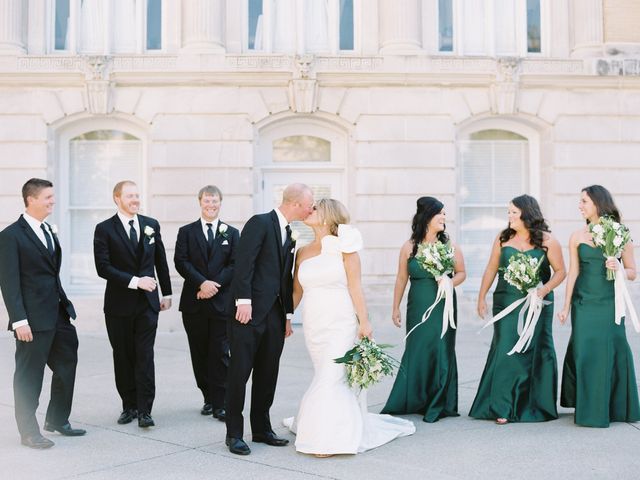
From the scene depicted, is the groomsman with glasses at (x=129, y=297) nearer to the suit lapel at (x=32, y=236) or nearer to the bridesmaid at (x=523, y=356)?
the suit lapel at (x=32, y=236)

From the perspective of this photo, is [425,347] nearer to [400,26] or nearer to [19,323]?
[19,323]

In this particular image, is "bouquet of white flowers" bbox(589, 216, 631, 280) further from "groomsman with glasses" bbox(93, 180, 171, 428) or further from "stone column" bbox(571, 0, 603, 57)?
"stone column" bbox(571, 0, 603, 57)

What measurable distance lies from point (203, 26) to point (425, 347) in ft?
28.6

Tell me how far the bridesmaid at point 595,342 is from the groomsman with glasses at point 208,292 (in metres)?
3.10

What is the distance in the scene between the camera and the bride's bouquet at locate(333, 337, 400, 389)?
601 cm

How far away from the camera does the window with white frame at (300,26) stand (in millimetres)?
14547

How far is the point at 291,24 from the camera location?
14586 millimetres

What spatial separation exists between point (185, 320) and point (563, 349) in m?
6.69

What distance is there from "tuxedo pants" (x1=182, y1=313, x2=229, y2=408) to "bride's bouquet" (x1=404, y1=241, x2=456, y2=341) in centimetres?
172

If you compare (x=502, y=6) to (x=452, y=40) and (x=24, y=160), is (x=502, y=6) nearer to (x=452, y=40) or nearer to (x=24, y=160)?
(x=452, y=40)

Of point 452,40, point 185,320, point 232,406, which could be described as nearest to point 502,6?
point 452,40

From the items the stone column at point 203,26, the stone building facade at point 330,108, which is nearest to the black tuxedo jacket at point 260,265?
the stone building facade at point 330,108

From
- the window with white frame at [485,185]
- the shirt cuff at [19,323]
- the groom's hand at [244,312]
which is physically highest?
the window with white frame at [485,185]

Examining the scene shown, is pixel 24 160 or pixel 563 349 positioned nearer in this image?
pixel 563 349
